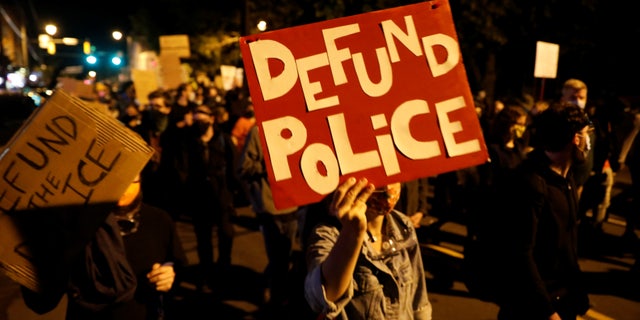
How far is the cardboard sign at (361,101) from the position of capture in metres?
2.17

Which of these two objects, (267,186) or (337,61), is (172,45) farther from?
(337,61)

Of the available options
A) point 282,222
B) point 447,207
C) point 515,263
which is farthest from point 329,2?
point 515,263

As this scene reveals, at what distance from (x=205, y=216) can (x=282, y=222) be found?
105cm

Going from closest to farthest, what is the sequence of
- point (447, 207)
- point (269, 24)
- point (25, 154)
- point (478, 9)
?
1. point (25, 154)
2. point (447, 207)
3. point (478, 9)
4. point (269, 24)

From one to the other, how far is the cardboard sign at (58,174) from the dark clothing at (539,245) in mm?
1901

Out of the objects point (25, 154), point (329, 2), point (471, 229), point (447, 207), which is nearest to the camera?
point (25, 154)

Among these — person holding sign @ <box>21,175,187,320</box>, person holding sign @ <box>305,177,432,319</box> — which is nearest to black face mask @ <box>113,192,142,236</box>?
person holding sign @ <box>21,175,187,320</box>

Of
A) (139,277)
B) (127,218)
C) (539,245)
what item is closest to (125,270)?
(139,277)

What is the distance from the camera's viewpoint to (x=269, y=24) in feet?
79.9

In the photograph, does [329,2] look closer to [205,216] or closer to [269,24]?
[269,24]

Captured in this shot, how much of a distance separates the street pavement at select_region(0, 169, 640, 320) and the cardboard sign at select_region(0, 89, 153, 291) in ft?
6.03

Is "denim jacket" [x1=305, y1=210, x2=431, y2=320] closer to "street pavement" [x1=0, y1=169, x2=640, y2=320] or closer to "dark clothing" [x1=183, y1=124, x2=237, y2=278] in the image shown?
"street pavement" [x1=0, y1=169, x2=640, y2=320]

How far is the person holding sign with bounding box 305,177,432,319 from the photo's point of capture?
2.05 m

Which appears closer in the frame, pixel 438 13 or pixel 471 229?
pixel 438 13
